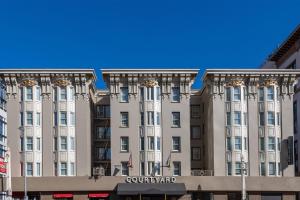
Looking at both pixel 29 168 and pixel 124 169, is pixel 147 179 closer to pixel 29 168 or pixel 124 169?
pixel 124 169

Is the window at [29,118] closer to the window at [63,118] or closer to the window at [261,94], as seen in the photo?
the window at [63,118]

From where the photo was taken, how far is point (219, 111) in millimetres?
68500

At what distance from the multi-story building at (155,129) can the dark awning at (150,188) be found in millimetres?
680

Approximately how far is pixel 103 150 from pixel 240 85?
61.3 ft

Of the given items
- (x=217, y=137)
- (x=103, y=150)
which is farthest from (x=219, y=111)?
(x=103, y=150)

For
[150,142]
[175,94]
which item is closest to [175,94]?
[175,94]

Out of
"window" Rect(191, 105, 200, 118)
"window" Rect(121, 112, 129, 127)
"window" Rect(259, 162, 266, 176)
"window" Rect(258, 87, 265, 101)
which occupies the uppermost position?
"window" Rect(258, 87, 265, 101)

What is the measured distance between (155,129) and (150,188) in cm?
739

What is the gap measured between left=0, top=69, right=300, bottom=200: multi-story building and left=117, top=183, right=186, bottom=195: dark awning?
2.23ft

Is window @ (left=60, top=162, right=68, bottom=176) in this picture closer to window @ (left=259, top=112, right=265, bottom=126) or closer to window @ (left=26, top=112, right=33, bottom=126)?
window @ (left=26, top=112, right=33, bottom=126)

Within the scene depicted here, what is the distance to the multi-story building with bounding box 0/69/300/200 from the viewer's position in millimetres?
66500

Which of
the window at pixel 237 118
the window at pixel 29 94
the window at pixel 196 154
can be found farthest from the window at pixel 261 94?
the window at pixel 29 94

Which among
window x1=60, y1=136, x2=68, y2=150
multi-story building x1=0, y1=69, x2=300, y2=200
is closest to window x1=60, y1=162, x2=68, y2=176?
multi-story building x1=0, y1=69, x2=300, y2=200

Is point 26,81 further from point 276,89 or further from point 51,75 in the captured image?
point 276,89
